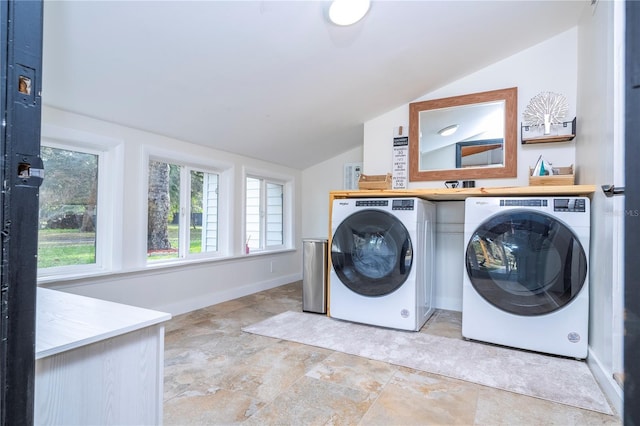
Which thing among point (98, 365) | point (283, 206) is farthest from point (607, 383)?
point (283, 206)

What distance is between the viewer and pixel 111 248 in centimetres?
240

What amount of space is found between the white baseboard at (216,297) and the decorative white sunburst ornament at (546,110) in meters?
3.08

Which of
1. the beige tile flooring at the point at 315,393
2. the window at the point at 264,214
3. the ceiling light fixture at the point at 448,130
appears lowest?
the beige tile flooring at the point at 315,393

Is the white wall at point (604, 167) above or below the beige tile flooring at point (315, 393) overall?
above

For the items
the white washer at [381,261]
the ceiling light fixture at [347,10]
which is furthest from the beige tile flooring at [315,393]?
the ceiling light fixture at [347,10]

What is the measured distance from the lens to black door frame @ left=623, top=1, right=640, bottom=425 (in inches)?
28.1

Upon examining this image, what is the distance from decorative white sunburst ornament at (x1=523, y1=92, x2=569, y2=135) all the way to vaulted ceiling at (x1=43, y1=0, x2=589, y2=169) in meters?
0.47

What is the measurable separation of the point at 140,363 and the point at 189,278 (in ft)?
7.26

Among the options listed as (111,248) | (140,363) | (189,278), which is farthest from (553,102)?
(111,248)

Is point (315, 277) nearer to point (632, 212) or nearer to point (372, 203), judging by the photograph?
point (372, 203)

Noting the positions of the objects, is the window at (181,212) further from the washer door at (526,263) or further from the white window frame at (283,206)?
the washer door at (526,263)

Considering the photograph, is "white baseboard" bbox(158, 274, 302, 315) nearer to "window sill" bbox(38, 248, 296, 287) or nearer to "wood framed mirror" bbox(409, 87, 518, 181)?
"window sill" bbox(38, 248, 296, 287)

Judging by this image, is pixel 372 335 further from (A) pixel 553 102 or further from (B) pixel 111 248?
(A) pixel 553 102

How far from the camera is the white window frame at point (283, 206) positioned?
3.55 m
